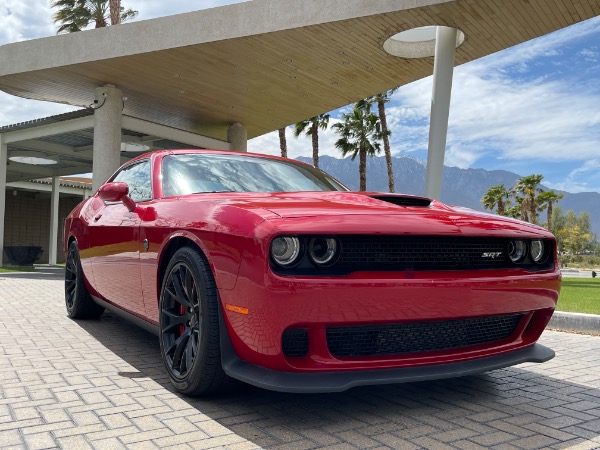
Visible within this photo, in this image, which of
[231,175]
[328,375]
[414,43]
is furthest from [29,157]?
[328,375]

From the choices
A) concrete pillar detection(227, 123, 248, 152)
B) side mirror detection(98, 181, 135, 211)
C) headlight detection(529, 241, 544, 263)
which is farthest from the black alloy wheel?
concrete pillar detection(227, 123, 248, 152)

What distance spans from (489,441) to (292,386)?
2.93 ft

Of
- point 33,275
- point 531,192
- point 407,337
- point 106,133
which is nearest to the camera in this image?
point 407,337

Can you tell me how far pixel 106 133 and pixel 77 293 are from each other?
11.1m

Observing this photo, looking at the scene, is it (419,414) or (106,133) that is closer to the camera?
(419,414)

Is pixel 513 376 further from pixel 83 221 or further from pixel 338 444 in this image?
pixel 83 221

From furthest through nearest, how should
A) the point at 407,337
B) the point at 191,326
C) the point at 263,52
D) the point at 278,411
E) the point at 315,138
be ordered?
the point at 315,138, the point at 263,52, the point at 191,326, the point at 278,411, the point at 407,337

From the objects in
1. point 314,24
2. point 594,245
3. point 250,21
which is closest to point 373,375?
point 314,24

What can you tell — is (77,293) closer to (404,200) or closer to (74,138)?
(404,200)

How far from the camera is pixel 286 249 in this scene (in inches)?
93.1

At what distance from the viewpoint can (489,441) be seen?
2342 mm

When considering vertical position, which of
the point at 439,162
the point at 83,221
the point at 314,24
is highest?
the point at 314,24

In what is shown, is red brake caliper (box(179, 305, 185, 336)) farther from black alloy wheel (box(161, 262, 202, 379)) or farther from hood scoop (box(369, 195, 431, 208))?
hood scoop (box(369, 195, 431, 208))

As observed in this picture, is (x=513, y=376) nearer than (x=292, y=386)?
No
